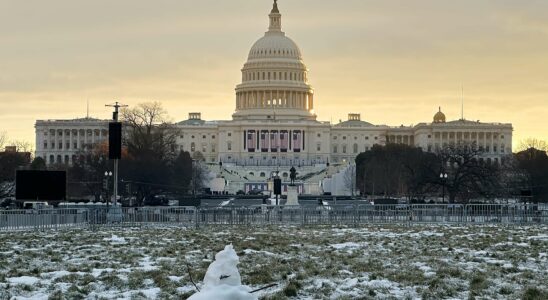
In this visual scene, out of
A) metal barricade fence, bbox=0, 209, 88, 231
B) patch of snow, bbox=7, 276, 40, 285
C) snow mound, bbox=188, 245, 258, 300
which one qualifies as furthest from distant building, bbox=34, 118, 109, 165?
snow mound, bbox=188, 245, 258, 300

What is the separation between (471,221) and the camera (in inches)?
1703

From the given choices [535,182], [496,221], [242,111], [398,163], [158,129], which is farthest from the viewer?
[242,111]

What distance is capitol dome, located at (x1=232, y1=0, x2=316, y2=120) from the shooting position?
194750mm

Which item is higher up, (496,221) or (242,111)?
(242,111)

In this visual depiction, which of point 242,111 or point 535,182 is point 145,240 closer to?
point 535,182

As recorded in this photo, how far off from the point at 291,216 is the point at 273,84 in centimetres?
15144

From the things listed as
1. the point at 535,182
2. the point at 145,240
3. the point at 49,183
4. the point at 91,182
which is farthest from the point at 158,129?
the point at 145,240

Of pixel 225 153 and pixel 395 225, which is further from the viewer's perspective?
pixel 225 153

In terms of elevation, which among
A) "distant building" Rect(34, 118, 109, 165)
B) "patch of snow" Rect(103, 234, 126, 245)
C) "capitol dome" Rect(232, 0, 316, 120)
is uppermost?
"capitol dome" Rect(232, 0, 316, 120)

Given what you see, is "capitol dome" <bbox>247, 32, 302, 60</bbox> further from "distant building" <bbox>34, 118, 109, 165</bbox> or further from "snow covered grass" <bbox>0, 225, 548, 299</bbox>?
"snow covered grass" <bbox>0, 225, 548, 299</bbox>

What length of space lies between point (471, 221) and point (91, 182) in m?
51.6

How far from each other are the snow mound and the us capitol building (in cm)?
16300

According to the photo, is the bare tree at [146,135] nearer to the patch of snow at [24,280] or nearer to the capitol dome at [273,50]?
the patch of snow at [24,280]

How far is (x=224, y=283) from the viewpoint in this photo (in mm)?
9766
